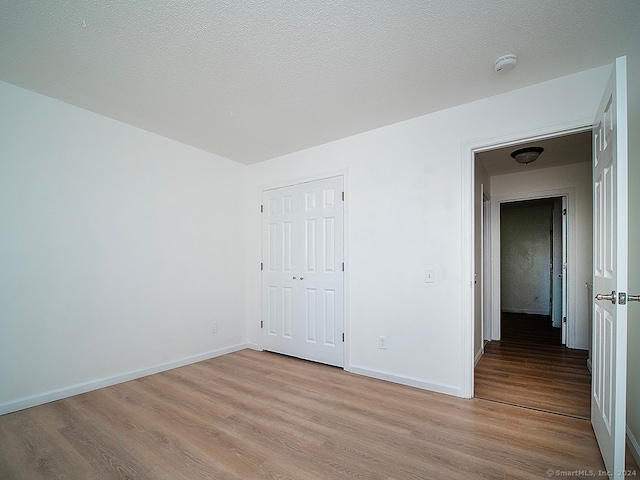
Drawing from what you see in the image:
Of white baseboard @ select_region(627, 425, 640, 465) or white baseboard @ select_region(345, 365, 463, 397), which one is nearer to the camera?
white baseboard @ select_region(627, 425, 640, 465)

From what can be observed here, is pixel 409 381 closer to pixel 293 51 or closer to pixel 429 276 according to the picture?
pixel 429 276

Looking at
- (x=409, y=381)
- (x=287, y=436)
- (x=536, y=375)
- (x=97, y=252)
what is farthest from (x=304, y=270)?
(x=536, y=375)

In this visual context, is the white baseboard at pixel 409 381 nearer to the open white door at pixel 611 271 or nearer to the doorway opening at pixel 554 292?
the doorway opening at pixel 554 292

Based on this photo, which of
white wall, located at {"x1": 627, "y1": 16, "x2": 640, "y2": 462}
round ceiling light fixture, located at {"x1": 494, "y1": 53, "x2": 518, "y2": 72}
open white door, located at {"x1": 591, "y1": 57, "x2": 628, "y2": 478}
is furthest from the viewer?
round ceiling light fixture, located at {"x1": 494, "y1": 53, "x2": 518, "y2": 72}

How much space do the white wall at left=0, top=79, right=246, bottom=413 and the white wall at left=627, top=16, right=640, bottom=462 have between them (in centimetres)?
370

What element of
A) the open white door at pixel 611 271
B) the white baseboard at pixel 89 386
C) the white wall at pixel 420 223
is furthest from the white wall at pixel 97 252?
the open white door at pixel 611 271

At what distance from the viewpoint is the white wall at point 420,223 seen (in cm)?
247

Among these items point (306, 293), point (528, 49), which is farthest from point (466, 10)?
point (306, 293)

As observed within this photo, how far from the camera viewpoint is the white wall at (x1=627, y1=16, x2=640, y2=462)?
70.6 inches

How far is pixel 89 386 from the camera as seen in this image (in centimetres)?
278

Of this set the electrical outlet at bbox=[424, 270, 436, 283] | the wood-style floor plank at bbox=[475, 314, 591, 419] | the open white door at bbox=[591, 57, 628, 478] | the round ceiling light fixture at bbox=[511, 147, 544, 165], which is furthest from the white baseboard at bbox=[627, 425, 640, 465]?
the round ceiling light fixture at bbox=[511, 147, 544, 165]

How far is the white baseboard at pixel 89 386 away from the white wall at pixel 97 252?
0.04ft

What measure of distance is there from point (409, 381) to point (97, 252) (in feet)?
10.1

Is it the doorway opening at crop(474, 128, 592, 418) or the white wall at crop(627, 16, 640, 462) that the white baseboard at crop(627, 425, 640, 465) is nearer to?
the white wall at crop(627, 16, 640, 462)
